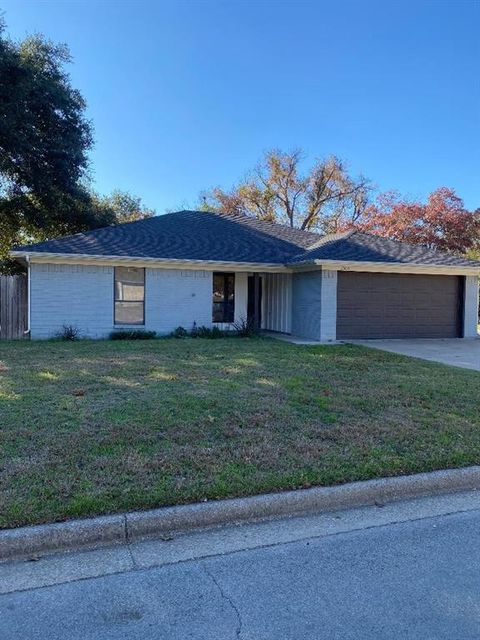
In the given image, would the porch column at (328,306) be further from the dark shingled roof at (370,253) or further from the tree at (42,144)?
the tree at (42,144)

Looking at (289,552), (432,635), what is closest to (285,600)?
(289,552)

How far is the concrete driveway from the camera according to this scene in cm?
1102

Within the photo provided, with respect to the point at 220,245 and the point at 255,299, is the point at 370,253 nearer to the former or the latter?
the point at 255,299

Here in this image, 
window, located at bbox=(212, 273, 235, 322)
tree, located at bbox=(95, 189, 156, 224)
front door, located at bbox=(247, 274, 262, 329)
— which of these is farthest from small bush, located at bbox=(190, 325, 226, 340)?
tree, located at bbox=(95, 189, 156, 224)

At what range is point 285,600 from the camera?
2.69 metres

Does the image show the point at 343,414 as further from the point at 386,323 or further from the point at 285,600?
the point at 386,323

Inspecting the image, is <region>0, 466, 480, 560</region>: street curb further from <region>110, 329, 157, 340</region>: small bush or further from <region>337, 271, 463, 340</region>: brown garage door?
<region>110, 329, 157, 340</region>: small bush

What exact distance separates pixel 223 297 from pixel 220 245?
178 cm

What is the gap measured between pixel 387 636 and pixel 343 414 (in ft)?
11.9

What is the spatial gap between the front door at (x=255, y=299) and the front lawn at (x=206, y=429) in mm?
8793

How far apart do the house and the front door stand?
0.44m

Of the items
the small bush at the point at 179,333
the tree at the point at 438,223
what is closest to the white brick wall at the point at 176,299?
the small bush at the point at 179,333

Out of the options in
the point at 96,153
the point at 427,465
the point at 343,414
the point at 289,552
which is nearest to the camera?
the point at 289,552

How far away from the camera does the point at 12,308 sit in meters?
14.7
